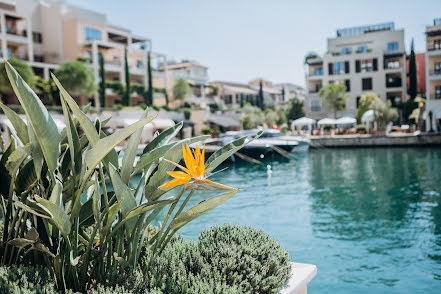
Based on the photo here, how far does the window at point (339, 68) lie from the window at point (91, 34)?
26.6 m

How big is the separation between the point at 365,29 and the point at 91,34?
1293 inches

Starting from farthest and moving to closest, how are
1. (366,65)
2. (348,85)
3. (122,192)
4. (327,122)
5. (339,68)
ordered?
(339,68)
(348,85)
(366,65)
(327,122)
(122,192)

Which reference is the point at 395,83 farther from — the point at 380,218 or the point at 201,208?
the point at 201,208

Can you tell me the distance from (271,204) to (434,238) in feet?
18.1

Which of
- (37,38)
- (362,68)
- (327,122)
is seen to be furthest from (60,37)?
(362,68)

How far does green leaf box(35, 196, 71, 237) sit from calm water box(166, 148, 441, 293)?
15.6ft

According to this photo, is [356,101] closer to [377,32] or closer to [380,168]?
[377,32]

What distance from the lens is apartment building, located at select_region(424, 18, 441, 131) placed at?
117 feet

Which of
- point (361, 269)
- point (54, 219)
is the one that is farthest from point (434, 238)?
point (54, 219)

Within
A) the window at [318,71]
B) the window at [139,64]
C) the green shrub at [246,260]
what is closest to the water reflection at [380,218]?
the green shrub at [246,260]

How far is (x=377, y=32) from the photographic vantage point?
168 feet

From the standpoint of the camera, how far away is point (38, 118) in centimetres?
254

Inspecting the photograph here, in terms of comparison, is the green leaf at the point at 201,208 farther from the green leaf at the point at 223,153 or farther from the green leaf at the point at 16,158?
the green leaf at the point at 16,158

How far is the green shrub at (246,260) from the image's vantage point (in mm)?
3137
